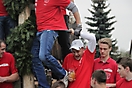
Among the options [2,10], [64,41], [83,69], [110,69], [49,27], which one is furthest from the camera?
[2,10]

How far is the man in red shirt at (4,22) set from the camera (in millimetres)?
7025

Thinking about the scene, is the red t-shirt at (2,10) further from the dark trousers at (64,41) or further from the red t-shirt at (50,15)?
the dark trousers at (64,41)

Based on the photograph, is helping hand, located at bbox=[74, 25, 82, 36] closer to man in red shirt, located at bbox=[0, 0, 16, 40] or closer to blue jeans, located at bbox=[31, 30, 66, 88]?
blue jeans, located at bbox=[31, 30, 66, 88]

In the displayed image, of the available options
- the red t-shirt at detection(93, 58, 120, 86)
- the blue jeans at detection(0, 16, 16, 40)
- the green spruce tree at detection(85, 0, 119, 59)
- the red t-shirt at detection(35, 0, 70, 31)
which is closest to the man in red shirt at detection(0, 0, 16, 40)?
the blue jeans at detection(0, 16, 16, 40)

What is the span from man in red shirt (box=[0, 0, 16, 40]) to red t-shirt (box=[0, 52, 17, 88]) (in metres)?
0.81

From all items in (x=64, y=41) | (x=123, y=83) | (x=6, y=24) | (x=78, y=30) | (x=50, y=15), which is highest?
(x=50, y=15)

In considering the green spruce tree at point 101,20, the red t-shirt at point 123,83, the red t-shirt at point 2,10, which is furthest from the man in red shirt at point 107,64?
the green spruce tree at point 101,20

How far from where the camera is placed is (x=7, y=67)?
6.44 meters

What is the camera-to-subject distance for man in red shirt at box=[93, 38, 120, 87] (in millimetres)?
5793

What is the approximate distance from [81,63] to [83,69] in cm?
12

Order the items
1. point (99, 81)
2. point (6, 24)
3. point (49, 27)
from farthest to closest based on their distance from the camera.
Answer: point (6, 24) → point (49, 27) → point (99, 81)

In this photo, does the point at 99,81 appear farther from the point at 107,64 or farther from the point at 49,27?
the point at 49,27

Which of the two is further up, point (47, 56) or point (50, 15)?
point (50, 15)

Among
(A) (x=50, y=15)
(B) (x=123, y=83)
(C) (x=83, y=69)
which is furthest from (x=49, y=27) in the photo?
(B) (x=123, y=83)
